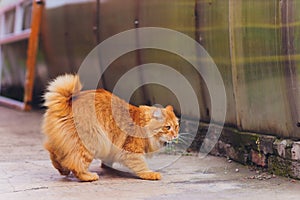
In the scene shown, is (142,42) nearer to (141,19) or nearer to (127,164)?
(141,19)

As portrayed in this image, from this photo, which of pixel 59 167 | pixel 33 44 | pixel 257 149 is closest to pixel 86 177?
pixel 59 167

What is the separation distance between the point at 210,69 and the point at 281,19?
1.01 metres

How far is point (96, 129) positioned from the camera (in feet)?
12.9

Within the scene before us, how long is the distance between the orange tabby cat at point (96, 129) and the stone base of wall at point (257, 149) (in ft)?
2.07

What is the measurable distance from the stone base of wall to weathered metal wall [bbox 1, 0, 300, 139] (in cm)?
6

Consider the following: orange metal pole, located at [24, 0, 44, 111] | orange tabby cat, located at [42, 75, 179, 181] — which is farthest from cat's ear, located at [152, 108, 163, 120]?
orange metal pole, located at [24, 0, 44, 111]

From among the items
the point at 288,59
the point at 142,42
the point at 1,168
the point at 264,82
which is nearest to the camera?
the point at 288,59

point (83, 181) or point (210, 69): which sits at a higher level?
point (210, 69)

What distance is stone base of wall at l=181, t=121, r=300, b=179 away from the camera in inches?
153

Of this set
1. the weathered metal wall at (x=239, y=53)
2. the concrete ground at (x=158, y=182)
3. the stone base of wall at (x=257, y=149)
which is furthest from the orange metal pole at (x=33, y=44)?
the stone base of wall at (x=257, y=149)

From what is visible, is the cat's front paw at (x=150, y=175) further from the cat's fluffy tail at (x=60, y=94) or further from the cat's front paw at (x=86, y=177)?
the cat's fluffy tail at (x=60, y=94)

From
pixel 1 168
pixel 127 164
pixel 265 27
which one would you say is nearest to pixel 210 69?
pixel 265 27

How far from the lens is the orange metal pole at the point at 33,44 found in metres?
8.50

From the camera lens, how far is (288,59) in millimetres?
3795
